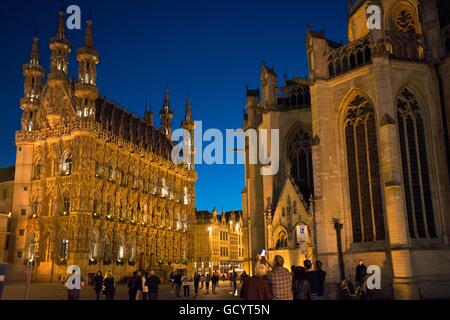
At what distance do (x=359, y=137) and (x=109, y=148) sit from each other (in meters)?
31.6

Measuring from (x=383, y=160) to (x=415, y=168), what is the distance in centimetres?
256

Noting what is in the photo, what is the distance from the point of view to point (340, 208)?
101ft

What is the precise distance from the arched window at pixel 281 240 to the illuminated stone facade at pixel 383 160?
0.08 m

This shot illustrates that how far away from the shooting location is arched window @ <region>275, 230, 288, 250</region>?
35109 mm

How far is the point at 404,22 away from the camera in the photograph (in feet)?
117

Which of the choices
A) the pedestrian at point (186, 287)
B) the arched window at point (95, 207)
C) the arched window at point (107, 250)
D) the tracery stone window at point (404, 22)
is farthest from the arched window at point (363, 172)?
the arched window at point (107, 250)

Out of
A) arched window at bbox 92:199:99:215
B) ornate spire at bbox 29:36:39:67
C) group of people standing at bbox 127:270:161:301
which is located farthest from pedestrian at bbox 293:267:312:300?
ornate spire at bbox 29:36:39:67

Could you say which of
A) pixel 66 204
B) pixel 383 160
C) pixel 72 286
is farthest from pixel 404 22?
pixel 66 204

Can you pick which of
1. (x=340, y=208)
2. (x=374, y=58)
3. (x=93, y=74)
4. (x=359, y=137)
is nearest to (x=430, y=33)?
(x=374, y=58)

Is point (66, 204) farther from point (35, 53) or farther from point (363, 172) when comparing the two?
point (363, 172)

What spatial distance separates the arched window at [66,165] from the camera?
4882cm

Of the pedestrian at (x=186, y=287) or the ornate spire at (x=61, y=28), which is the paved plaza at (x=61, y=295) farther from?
the ornate spire at (x=61, y=28)

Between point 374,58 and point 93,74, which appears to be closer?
point 374,58
